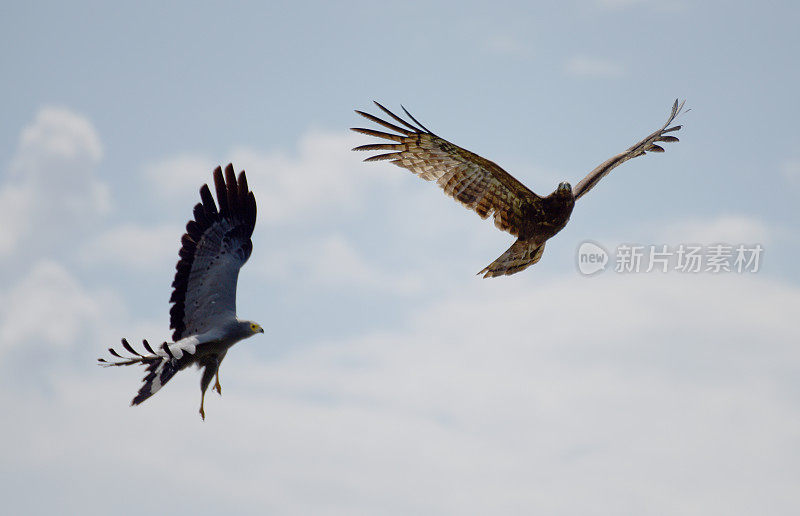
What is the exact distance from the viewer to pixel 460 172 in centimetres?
1088

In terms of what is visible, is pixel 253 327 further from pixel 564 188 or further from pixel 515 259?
pixel 564 188

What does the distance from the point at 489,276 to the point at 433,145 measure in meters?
1.91

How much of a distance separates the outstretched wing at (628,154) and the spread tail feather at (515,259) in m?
1.09

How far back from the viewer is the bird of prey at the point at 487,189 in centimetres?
1056

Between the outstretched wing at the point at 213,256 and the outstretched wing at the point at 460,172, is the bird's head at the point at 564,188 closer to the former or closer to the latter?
the outstretched wing at the point at 460,172

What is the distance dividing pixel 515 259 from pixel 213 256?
402 centimetres

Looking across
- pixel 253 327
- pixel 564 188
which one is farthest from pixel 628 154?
pixel 253 327

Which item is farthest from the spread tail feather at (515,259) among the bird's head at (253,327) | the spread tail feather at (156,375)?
the spread tail feather at (156,375)

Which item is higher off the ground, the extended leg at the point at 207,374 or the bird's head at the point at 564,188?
the bird's head at the point at 564,188

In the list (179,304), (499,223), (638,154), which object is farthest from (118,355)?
(638,154)

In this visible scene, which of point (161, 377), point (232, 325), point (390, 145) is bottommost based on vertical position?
point (161, 377)

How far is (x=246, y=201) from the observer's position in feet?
38.5

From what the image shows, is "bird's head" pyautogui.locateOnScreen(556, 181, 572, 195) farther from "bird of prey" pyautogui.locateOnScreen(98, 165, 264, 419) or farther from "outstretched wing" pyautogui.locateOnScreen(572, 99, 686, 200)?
"bird of prey" pyautogui.locateOnScreen(98, 165, 264, 419)

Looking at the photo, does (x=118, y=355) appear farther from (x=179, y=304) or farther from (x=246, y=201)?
(x=246, y=201)
